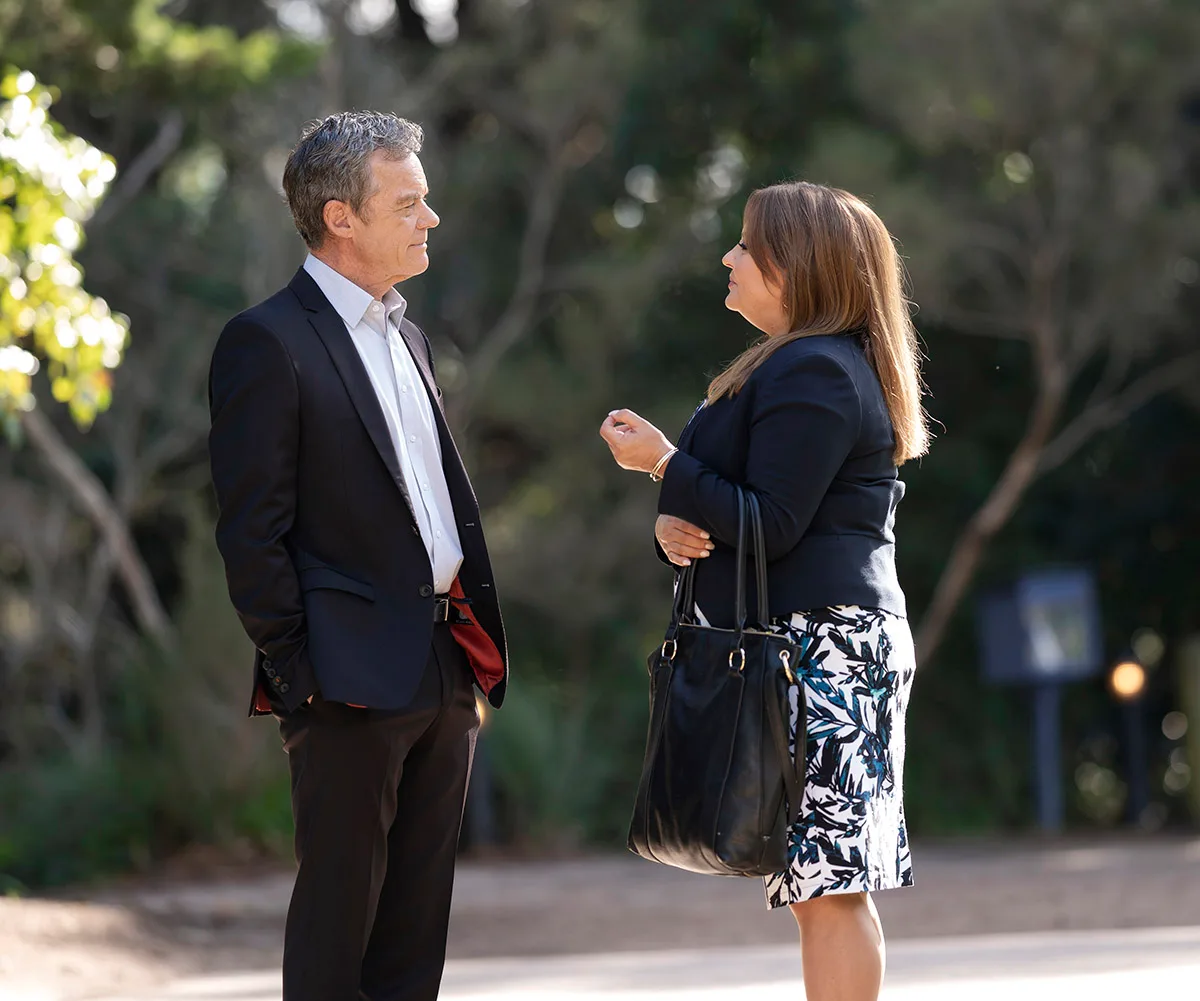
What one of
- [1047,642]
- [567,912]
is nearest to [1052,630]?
[1047,642]

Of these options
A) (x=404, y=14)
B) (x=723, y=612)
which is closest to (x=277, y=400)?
(x=723, y=612)

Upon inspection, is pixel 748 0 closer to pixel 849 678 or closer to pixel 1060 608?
pixel 1060 608

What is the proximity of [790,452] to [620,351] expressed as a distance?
9447mm

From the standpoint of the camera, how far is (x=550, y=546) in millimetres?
11750

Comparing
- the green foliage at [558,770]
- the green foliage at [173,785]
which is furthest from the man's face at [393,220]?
the green foliage at [558,770]

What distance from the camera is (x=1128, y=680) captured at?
10945 millimetres

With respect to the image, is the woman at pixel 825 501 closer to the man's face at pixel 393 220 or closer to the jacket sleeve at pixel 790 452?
the jacket sleeve at pixel 790 452

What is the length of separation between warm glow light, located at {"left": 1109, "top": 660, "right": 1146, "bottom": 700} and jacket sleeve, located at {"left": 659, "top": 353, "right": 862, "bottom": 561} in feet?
28.3

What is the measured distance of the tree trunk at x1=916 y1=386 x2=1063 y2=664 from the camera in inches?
426

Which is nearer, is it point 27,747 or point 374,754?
point 374,754

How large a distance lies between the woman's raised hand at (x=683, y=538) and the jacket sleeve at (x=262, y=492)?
652 millimetres

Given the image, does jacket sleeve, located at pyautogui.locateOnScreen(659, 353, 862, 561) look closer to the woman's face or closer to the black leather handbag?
the black leather handbag

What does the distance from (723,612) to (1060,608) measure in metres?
8.40

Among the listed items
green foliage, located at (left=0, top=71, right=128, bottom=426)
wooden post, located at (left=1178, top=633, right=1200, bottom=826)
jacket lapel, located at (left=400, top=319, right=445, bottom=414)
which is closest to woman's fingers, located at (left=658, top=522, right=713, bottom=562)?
jacket lapel, located at (left=400, top=319, right=445, bottom=414)
